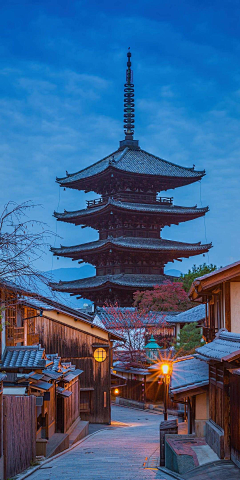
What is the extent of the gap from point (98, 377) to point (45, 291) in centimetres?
2008

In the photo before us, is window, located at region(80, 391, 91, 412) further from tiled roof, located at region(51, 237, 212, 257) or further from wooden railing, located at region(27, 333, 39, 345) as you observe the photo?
tiled roof, located at region(51, 237, 212, 257)

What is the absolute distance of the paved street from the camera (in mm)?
12727

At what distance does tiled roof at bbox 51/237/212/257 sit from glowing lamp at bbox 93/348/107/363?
14650 millimetres

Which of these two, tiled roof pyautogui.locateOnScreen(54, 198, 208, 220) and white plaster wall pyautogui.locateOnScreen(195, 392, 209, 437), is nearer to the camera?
white plaster wall pyautogui.locateOnScreen(195, 392, 209, 437)

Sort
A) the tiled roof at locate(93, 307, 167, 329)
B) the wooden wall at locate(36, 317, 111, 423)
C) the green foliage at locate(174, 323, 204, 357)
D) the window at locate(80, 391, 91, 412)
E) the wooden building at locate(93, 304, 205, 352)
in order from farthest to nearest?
the tiled roof at locate(93, 307, 167, 329)
the wooden building at locate(93, 304, 205, 352)
the green foliage at locate(174, 323, 204, 357)
the window at locate(80, 391, 91, 412)
the wooden wall at locate(36, 317, 111, 423)

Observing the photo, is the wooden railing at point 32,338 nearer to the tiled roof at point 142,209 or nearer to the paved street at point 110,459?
the paved street at point 110,459

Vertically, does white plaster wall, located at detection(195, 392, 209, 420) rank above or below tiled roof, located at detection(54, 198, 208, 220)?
below

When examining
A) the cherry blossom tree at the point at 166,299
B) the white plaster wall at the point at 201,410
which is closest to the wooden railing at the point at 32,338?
the white plaster wall at the point at 201,410

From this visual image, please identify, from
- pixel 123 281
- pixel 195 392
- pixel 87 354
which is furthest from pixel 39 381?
pixel 123 281

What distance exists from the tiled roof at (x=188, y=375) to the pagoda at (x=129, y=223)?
25.4 m

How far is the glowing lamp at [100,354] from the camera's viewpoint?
2962 cm

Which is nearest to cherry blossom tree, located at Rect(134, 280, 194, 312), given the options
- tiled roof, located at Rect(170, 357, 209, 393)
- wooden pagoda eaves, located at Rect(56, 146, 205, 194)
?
wooden pagoda eaves, located at Rect(56, 146, 205, 194)

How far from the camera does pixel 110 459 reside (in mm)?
15547


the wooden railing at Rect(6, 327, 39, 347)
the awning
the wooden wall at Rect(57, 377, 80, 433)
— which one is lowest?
the wooden wall at Rect(57, 377, 80, 433)
